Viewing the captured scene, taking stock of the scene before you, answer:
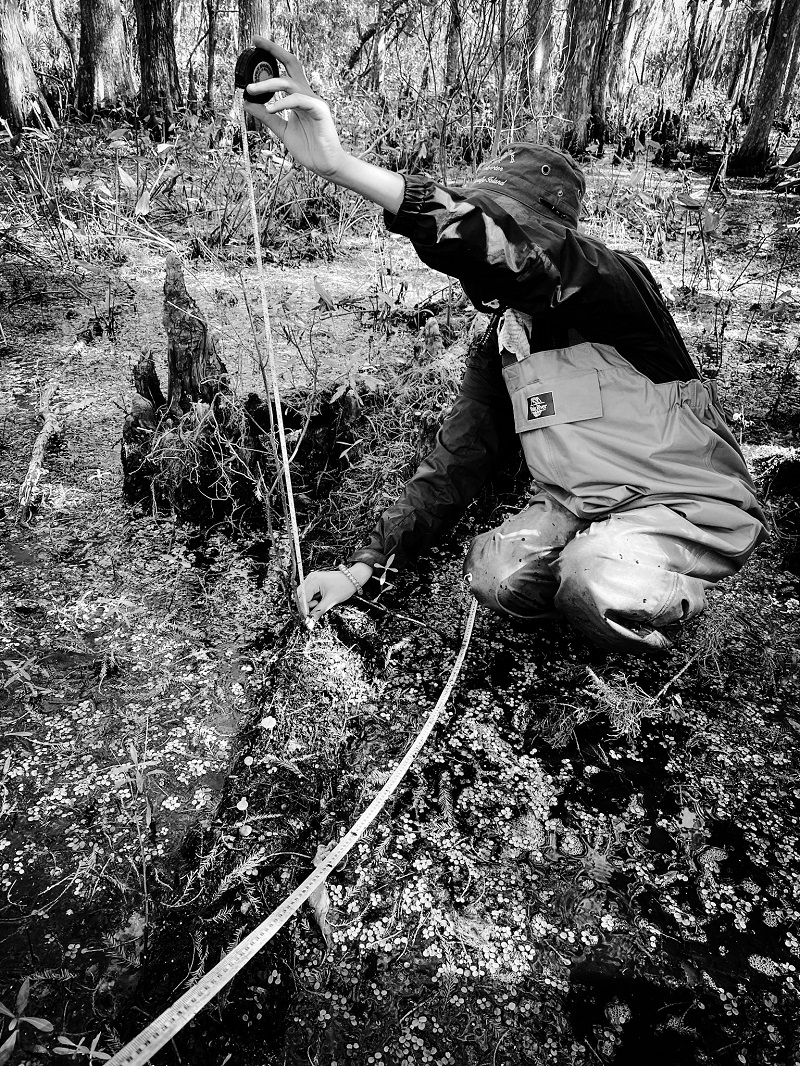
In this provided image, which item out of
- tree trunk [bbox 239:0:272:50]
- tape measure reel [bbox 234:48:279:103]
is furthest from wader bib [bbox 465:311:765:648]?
tree trunk [bbox 239:0:272:50]

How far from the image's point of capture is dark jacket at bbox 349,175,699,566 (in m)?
1.42

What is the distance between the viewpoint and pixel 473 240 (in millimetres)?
1417

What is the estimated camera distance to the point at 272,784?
1604 mm

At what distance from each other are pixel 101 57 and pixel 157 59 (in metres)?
0.90

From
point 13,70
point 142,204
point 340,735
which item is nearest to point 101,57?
point 13,70

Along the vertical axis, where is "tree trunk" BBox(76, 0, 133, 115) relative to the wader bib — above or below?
above

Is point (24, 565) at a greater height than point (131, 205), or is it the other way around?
point (131, 205)

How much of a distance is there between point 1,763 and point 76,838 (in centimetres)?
29

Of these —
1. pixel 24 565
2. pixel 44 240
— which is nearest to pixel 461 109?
pixel 44 240

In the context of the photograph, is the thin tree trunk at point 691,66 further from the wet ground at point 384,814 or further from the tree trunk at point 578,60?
the wet ground at point 384,814

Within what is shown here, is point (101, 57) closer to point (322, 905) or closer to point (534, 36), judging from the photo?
point (534, 36)

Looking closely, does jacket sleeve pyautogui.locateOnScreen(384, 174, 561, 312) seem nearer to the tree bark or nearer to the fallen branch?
the fallen branch

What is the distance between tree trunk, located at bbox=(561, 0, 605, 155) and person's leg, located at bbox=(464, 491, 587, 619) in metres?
5.82

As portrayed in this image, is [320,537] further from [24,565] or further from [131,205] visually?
[131,205]
